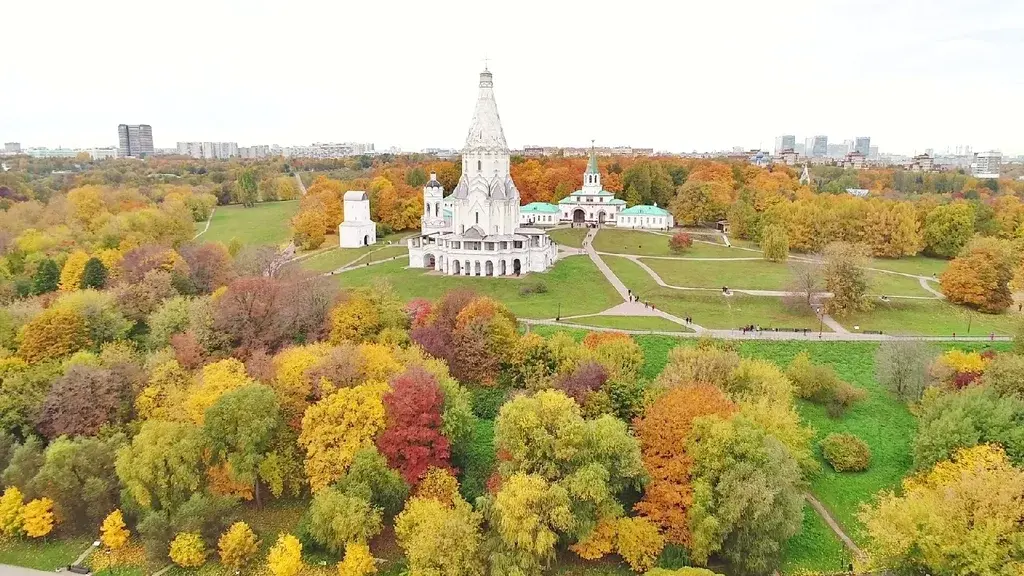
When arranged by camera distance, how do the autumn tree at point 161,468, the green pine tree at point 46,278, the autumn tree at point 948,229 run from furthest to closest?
the autumn tree at point 948,229 → the green pine tree at point 46,278 → the autumn tree at point 161,468

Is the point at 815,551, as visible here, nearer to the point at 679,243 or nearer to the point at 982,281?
the point at 982,281

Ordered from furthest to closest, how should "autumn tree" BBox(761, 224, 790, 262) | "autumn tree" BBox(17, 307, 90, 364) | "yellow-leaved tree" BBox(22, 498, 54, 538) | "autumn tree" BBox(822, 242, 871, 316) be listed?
"autumn tree" BBox(761, 224, 790, 262), "autumn tree" BBox(822, 242, 871, 316), "autumn tree" BBox(17, 307, 90, 364), "yellow-leaved tree" BBox(22, 498, 54, 538)

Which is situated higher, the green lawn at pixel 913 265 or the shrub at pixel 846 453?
the green lawn at pixel 913 265

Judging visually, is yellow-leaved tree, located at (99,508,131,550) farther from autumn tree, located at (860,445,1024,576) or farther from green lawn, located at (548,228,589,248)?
green lawn, located at (548,228,589,248)

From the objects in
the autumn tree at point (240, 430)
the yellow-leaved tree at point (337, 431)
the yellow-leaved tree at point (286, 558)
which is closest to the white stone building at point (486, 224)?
the yellow-leaved tree at point (337, 431)

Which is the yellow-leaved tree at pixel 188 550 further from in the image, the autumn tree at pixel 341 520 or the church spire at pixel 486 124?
the church spire at pixel 486 124

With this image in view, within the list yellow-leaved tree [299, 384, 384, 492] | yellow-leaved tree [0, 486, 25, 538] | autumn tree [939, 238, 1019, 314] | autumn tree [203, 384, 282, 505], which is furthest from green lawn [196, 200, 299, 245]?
autumn tree [939, 238, 1019, 314]
